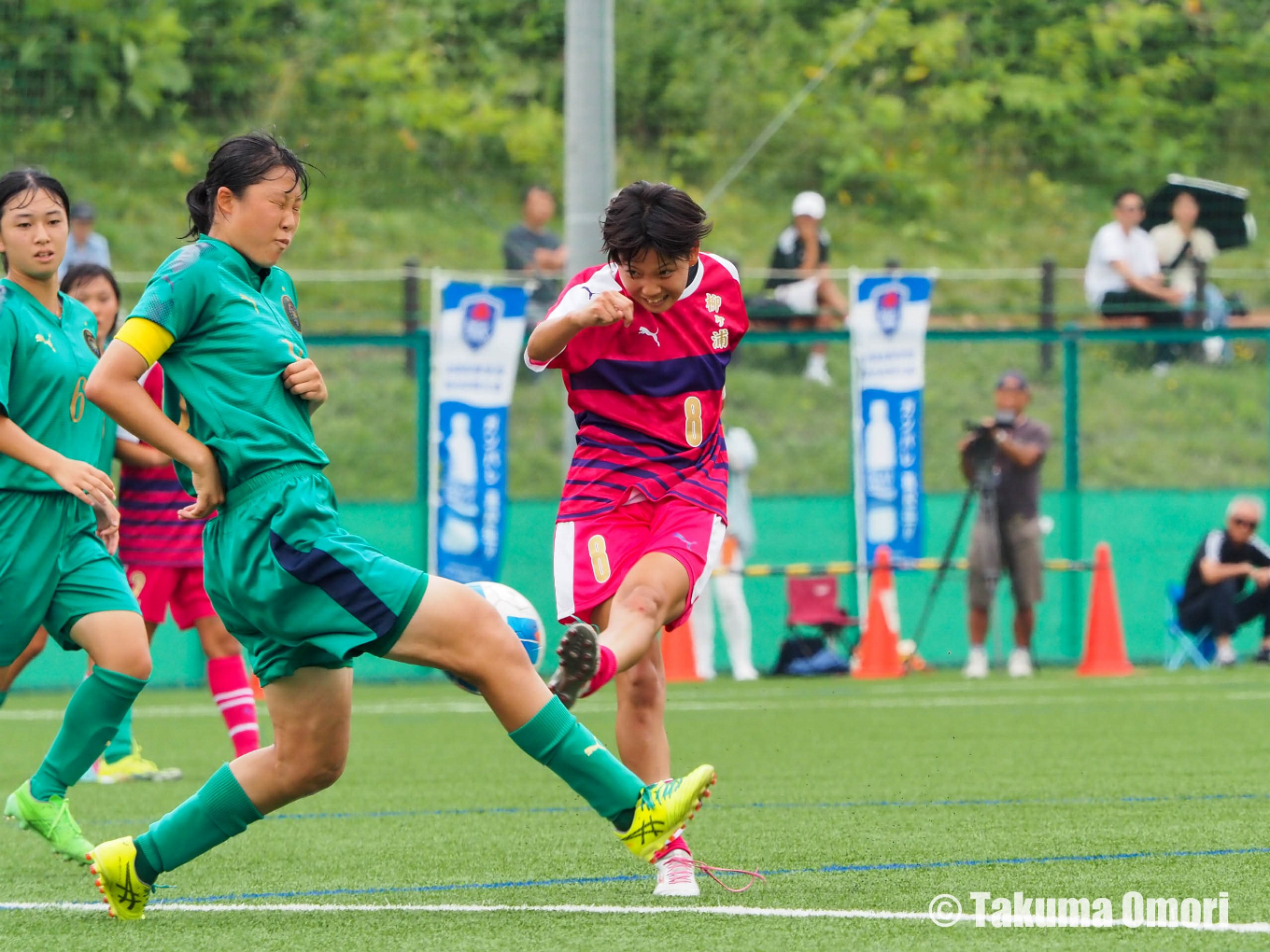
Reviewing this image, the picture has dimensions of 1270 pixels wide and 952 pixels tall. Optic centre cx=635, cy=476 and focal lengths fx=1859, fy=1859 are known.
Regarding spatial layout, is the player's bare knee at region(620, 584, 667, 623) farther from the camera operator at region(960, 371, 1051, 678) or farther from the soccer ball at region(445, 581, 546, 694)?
the camera operator at region(960, 371, 1051, 678)

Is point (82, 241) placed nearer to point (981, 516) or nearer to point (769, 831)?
point (981, 516)

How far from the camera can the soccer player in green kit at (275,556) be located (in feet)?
12.8

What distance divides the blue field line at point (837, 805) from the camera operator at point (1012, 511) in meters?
6.77

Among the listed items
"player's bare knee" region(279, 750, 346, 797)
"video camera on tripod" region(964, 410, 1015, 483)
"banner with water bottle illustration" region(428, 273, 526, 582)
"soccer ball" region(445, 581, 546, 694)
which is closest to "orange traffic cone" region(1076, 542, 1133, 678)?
"video camera on tripod" region(964, 410, 1015, 483)

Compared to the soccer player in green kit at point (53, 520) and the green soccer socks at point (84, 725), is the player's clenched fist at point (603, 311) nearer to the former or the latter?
the soccer player in green kit at point (53, 520)

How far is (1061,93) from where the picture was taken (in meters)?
20.7

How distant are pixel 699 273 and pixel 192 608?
3.41 m

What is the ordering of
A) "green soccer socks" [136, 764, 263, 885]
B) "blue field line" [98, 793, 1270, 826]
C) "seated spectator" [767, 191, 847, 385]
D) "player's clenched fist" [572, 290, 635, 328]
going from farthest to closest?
"seated spectator" [767, 191, 847, 385] → "blue field line" [98, 793, 1270, 826] → "player's clenched fist" [572, 290, 635, 328] → "green soccer socks" [136, 764, 263, 885]

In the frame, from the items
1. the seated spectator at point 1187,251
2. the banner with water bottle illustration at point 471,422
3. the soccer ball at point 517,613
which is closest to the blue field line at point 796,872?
the soccer ball at point 517,613

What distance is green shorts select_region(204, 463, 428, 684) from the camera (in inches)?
153

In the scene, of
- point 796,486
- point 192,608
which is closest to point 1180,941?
point 192,608

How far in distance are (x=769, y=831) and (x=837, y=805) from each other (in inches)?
26.1

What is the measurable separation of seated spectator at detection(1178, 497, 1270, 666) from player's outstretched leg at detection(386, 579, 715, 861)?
33.0 ft

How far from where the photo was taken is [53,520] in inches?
204
